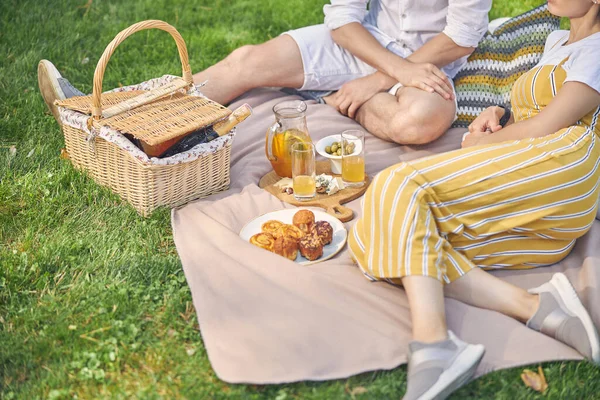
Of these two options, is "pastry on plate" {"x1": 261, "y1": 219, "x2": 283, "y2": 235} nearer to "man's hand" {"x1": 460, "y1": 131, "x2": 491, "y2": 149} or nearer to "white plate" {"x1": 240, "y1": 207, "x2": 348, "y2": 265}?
"white plate" {"x1": 240, "y1": 207, "x2": 348, "y2": 265}

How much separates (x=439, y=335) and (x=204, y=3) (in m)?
3.86

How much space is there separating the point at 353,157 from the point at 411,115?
49 centimetres

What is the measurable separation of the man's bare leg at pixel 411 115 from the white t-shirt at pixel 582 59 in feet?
2.13

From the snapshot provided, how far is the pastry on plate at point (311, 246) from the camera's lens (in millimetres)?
2672

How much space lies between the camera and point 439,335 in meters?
2.15

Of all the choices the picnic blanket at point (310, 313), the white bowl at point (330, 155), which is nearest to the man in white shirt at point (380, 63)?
the white bowl at point (330, 155)

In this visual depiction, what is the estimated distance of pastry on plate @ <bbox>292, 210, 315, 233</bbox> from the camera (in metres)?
2.79

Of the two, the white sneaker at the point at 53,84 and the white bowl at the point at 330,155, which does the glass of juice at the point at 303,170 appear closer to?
the white bowl at the point at 330,155

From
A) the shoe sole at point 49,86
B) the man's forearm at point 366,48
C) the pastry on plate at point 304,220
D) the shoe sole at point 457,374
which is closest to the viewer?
the shoe sole at point 457,374

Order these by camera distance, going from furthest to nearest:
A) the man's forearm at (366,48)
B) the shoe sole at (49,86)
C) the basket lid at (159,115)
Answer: the man's forearm at (366,48) < the shoe sole at (49,86) < the basket lid at (159,115)

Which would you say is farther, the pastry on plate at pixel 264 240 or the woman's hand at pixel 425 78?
the woman's hand at pixel 425 78

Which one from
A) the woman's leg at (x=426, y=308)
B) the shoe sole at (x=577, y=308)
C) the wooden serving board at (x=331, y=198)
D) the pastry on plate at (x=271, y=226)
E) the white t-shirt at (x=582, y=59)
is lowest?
the wooden serving board at (x=331, y=198)

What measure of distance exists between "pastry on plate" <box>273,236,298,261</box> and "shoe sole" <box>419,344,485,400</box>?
81 cm

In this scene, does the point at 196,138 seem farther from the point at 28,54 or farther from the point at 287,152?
the point at 28,54
